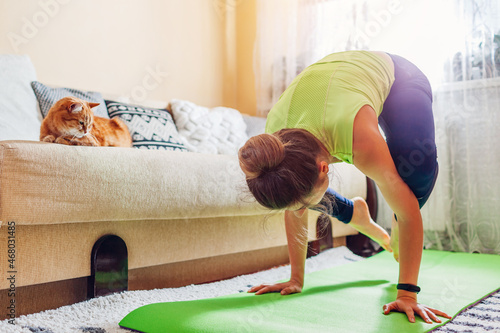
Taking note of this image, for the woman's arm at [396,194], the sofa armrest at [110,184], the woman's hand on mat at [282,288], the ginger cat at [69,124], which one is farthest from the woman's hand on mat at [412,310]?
the ginger cat at [69,124]

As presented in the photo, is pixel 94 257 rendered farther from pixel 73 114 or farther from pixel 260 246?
pixel 260 246

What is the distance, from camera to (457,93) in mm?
2029

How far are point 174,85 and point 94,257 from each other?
1.76 m

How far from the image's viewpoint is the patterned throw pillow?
1.83 meters

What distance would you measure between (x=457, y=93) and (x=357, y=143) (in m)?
1.35

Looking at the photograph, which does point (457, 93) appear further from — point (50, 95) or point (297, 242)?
point (50, 95)

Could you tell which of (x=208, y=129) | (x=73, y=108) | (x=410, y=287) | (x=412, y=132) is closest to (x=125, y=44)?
(x=208, y=129)

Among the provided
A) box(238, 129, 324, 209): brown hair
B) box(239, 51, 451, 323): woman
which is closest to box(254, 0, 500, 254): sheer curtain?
box(239, 51, 451, 323): woman

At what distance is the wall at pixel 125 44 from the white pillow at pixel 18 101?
28 cm

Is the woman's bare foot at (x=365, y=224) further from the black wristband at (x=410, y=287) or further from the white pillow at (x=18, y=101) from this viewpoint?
the white pillow at (x=18, y=101)

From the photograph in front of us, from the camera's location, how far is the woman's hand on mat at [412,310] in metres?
0.96

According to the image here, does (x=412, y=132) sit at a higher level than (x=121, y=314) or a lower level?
higher

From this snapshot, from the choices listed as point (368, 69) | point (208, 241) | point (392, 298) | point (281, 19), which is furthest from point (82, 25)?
point (392, 298)

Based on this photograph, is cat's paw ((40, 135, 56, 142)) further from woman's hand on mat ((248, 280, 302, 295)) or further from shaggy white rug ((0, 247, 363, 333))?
woman's hand on mat ((248, 280, 302, 295))
